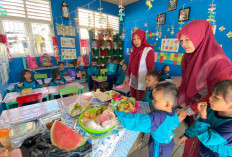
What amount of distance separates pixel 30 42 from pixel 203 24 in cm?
550

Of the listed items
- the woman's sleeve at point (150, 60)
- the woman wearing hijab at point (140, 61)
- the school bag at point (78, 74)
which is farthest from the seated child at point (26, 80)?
the woman's sleeve at point (150, 60)

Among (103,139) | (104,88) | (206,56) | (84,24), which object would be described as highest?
(84,24)

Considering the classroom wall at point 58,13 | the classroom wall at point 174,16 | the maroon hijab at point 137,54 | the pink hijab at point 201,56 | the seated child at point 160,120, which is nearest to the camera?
the seated child at point 160,120

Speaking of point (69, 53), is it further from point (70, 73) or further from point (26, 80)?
point (26, 80)

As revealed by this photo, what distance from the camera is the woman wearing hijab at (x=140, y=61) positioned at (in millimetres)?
2012

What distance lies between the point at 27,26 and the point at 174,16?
5.63 meters

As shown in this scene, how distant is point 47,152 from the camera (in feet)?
2.55

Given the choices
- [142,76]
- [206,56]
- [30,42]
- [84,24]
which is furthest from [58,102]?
[84,24]

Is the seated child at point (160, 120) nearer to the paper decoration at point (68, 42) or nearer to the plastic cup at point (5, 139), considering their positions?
the plastic cup at point (5, 139)

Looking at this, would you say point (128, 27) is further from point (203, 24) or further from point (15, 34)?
point (203, 24)

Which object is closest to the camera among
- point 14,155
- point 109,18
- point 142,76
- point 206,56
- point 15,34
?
point 14,155

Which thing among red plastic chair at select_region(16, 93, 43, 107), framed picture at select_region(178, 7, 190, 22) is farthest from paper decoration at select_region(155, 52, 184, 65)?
red plastic chair at select_region(16, 93, 43, 107)

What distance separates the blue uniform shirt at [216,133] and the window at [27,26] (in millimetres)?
5646

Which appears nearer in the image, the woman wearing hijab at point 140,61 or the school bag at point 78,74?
the woman wearing hijab at point 140,61
